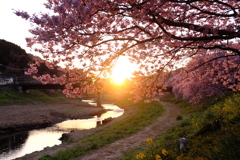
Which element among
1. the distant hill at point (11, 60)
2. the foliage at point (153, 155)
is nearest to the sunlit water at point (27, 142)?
the foliage at point (153, 155)

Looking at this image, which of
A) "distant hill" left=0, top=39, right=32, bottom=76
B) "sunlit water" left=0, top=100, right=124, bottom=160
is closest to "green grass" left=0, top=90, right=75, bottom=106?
"sunlit water" left=0, top=100, right=124, bottom=160

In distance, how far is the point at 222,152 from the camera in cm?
455

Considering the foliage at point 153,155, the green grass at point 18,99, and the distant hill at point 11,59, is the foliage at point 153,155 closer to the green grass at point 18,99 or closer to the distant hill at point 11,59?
the green grass at point 18,99

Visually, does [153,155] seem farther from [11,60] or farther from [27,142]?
[11,60]

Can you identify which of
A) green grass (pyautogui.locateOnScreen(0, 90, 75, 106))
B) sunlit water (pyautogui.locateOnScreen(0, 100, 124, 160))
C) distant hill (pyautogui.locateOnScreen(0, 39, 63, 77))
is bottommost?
sunlit water (pyautogui.locateOnScreen(0, 100, 124, 160))

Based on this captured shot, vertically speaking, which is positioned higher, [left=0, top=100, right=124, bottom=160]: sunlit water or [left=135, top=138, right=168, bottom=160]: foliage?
[left=135, top=138, right=168, bottom=160]: foliage

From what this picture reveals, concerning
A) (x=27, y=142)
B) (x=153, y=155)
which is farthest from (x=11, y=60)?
(x=153, y=155)

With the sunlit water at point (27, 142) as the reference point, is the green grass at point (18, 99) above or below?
above

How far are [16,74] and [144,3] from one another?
75.5 m

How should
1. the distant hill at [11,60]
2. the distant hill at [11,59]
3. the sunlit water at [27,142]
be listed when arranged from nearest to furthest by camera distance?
the sunlit water at [27,142]
the distant hill at [11,60]
the distant hill at [11,59]

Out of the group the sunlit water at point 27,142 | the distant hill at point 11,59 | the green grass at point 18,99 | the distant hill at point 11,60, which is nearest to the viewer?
the sunlit water at point 27,142

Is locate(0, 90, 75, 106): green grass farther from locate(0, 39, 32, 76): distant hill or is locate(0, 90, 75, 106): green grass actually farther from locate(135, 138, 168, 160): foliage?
locate(135, 138, 168, 160): foliage

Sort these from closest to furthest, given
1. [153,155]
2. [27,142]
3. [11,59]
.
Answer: [153,155], [27,142], [11,59]

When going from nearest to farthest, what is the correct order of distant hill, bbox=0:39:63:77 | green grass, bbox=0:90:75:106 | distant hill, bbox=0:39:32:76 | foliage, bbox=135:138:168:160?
foliage, bbox=135:138:168:160 → green grass, bbox=0:90:75:106 → distant hill, bbox=0:39:63:77 → distant hill, bbox=0:39:32:76
